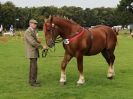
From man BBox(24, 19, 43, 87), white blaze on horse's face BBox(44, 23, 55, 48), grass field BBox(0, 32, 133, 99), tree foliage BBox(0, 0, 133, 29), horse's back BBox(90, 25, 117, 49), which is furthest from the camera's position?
tree foliage BBox(0, 0, 133, 29)

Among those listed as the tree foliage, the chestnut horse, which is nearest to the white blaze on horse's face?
the chestnut horse

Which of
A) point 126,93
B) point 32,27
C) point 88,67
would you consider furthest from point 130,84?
point 88,67

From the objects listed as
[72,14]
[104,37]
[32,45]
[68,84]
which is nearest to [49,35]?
[32,45]

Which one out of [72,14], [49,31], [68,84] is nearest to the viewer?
[49,31]

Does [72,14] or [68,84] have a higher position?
[68,84]

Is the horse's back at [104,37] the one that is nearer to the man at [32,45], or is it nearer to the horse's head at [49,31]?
the horse's head at [49,31]

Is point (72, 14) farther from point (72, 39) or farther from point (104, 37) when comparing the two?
point (72, 39)

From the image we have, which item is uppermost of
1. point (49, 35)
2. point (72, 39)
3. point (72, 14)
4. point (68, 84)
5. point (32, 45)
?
point (49, 35)

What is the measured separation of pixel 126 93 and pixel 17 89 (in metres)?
3.40

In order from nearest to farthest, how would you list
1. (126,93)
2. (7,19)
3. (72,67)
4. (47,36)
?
(126,93) → (47,36) → (72,67) → (7,19)

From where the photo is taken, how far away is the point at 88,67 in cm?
1944

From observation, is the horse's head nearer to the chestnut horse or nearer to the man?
the chestnut horse

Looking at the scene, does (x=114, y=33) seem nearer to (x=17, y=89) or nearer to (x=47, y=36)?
(x=47, y=36)

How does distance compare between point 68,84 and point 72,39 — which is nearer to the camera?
point 72,39
